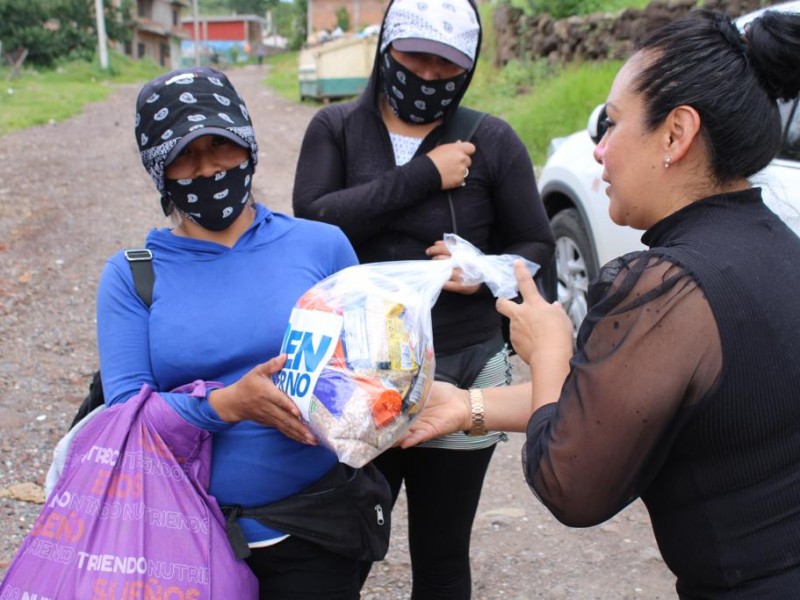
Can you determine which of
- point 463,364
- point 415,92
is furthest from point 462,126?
point 463,364

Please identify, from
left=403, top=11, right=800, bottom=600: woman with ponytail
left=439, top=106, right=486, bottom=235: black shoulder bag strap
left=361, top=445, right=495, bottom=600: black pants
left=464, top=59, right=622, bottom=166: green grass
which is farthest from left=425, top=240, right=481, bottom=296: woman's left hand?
left=464, top=59, right=622, bottom=166: green grass

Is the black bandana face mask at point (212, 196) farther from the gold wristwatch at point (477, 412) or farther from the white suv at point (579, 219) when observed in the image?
the white suv at point (579, 219)

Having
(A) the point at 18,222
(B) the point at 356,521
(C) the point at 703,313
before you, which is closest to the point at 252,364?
(B) the point at 356,521

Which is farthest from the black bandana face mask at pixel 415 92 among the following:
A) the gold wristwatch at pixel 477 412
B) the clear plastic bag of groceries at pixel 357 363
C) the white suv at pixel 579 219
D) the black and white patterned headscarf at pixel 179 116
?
the white suv at pixel 579 219

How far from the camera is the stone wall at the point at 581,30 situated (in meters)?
10.0

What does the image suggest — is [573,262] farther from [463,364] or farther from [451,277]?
[451,277]

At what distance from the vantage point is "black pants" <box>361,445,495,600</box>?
8.02 feet

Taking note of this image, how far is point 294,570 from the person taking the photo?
196 cm

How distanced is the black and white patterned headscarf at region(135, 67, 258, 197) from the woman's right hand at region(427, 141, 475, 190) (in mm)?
580

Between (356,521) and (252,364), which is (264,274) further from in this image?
(356,521)

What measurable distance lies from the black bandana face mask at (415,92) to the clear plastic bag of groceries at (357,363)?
789 mm

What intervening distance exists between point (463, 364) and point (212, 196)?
0.89 metres

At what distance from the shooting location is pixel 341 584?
2031mm

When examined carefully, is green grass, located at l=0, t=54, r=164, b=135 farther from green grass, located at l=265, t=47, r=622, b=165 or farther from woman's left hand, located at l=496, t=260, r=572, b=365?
woman's left hand, located at l=496, t=260, r=572, b=365
